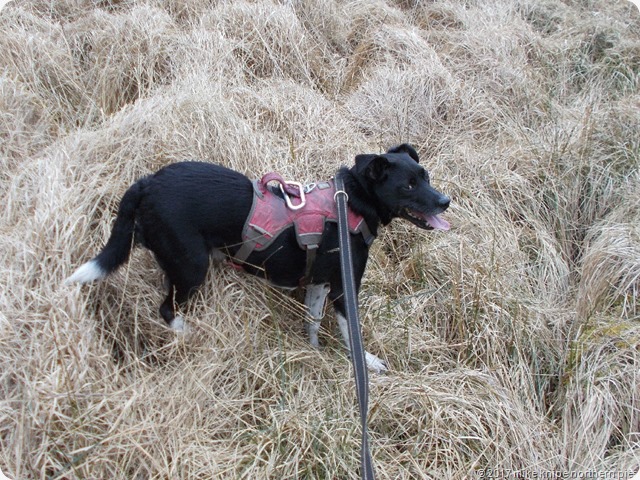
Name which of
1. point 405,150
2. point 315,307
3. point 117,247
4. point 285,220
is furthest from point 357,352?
point 405,150

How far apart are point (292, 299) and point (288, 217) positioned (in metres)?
0.52

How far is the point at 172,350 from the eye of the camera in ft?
7.84

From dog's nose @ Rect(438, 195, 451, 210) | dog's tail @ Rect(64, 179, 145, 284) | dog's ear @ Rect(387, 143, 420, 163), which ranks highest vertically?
dog's ear @ Rect(387, 143, 420, 163)

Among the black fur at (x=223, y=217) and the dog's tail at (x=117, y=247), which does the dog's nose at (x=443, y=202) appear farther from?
the dog's tail at (x=117, y=247)

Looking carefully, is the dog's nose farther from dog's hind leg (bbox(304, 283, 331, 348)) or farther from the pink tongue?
dog's hind leg (bbox(304, 283, 331, 348))

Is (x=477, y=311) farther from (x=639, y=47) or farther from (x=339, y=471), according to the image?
(x=639, y=47)

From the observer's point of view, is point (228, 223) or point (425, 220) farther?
point (425, 220)

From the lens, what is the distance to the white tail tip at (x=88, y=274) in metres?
2.28

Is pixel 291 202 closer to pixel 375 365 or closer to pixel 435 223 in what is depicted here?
pixel 435 223

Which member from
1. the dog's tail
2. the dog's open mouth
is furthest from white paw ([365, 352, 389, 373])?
the dog's tail

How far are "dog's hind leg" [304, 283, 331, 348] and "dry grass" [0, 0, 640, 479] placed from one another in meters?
0.06

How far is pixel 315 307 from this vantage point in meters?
2.79

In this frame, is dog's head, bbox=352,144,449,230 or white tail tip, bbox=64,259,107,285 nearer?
white tail tip, bbox=64,259,107,285

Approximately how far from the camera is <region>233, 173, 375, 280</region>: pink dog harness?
2.47 meters
